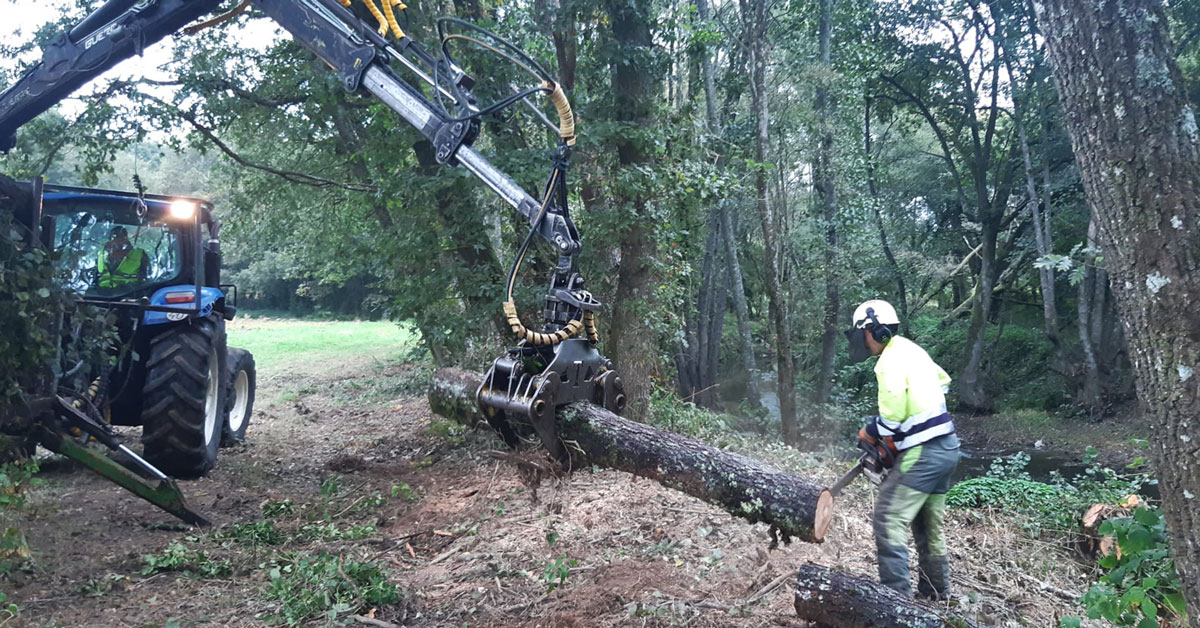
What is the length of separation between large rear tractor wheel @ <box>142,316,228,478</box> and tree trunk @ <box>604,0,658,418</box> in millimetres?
4189

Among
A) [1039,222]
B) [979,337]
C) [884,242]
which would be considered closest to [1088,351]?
Result: [979,337]

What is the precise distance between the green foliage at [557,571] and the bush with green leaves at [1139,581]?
2.54m

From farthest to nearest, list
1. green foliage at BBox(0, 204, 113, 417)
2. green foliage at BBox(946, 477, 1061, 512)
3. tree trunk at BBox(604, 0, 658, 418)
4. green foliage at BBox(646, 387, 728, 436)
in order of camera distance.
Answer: green foliage at BBox(646, 387, 728, 436) < tree trunk at BBox(604, 0, 658, 418) < green foliage at BBox(946, 477, 1061, 512) < green foliage at BBox(0, 204, 113, 417)

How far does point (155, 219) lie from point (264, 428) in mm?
4223

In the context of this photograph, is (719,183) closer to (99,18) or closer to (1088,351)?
(99,18)

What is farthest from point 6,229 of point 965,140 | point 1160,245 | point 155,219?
point 965,140

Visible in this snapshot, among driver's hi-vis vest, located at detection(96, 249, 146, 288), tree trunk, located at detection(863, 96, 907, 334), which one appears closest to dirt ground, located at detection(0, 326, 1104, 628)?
driver's hi-vis vest, located at detection(96, 249, 146, 288)

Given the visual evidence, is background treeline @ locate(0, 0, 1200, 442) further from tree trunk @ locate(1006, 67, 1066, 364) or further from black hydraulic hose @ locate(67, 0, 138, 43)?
black hydraulic hose @ locate(67, 0, 138, 43)

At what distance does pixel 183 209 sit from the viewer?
276 inches

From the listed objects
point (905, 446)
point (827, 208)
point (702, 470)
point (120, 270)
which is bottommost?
point (702, 470)

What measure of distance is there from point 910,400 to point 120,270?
6.57 meters

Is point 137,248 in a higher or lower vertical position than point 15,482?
higher

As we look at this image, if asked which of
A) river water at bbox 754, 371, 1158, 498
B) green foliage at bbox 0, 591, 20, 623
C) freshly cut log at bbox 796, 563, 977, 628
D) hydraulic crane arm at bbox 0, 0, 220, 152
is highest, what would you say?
hydraulic crane arm at bbox 0, 0, 220, 152

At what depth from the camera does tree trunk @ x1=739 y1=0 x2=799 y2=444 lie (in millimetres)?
13320
